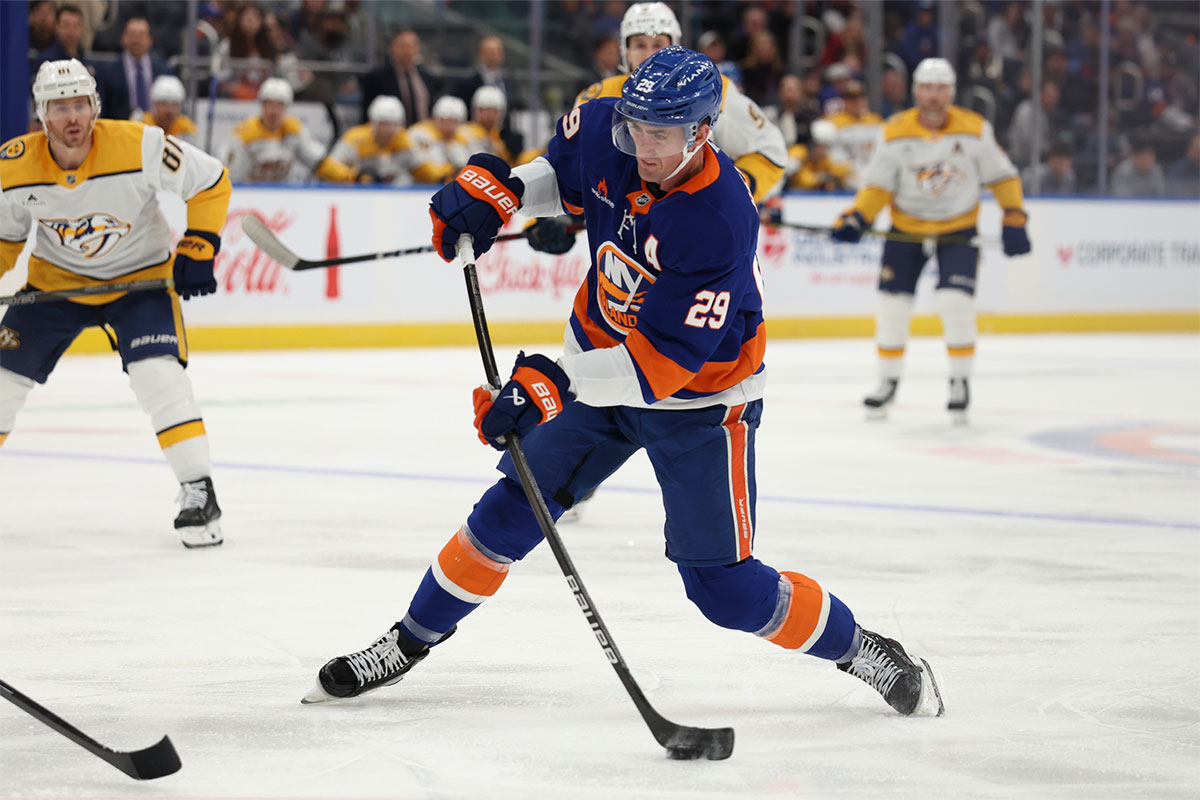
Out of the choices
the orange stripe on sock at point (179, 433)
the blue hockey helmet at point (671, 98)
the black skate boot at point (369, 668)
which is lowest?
the orange stripe on sock at point (179, 433)

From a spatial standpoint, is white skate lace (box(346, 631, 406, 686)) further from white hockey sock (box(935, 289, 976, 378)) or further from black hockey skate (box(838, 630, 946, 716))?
white hockey sock (box(935, 289, 976, 378))

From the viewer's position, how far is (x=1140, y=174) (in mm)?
12242

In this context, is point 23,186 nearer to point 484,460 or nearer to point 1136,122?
point 484,460

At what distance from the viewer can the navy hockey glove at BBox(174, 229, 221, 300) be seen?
421 cm

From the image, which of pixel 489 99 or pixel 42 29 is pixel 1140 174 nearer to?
pixel 489 99

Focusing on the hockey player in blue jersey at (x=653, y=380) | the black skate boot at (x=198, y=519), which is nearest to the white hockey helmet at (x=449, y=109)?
the black skate boot at (x=198, y=519)

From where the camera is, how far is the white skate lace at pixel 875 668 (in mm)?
2803

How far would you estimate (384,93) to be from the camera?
10172mm

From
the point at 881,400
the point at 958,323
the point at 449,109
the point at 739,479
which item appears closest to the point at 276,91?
the point at 449,109

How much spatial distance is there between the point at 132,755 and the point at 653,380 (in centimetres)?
91

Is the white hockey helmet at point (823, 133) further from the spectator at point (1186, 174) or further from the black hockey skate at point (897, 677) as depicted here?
the black hockey skate at point (897, 677)

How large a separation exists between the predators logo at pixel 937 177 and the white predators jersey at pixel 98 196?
382 centimetres

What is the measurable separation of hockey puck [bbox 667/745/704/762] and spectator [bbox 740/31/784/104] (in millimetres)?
9852

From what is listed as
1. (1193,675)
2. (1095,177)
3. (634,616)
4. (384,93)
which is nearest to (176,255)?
(634,616)
